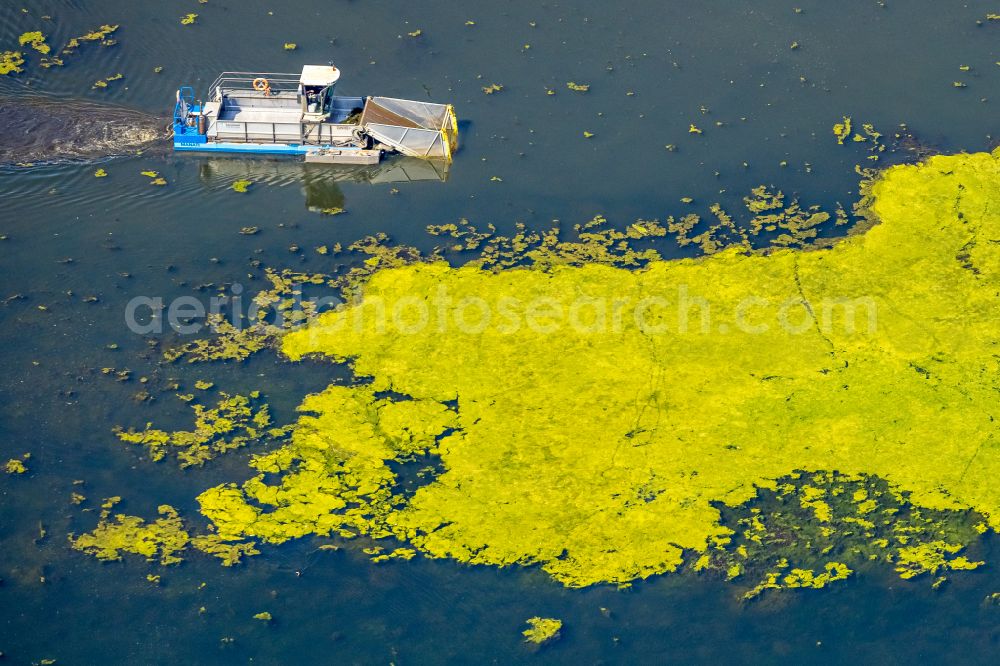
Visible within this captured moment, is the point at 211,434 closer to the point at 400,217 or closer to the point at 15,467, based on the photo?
the point at 15,467

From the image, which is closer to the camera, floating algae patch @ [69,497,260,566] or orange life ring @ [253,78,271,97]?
floating algae patch @ [69,497,260,566]

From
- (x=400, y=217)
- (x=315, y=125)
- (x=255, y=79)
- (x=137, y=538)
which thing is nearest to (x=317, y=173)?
(x=315, y=125)

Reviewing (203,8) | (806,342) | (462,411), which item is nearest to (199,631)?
(462,411)

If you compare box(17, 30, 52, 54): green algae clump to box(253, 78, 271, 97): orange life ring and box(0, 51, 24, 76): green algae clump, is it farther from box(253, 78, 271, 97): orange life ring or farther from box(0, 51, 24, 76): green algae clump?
box(253, 78, 271, 97): orange life ring

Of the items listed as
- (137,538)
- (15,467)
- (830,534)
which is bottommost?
(137,538)

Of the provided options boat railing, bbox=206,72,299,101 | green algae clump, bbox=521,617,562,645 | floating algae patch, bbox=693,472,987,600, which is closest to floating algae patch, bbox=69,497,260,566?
green algae clump, bbox=521,617,562,645

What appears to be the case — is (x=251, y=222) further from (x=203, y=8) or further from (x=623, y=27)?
(x=623, y=27)
